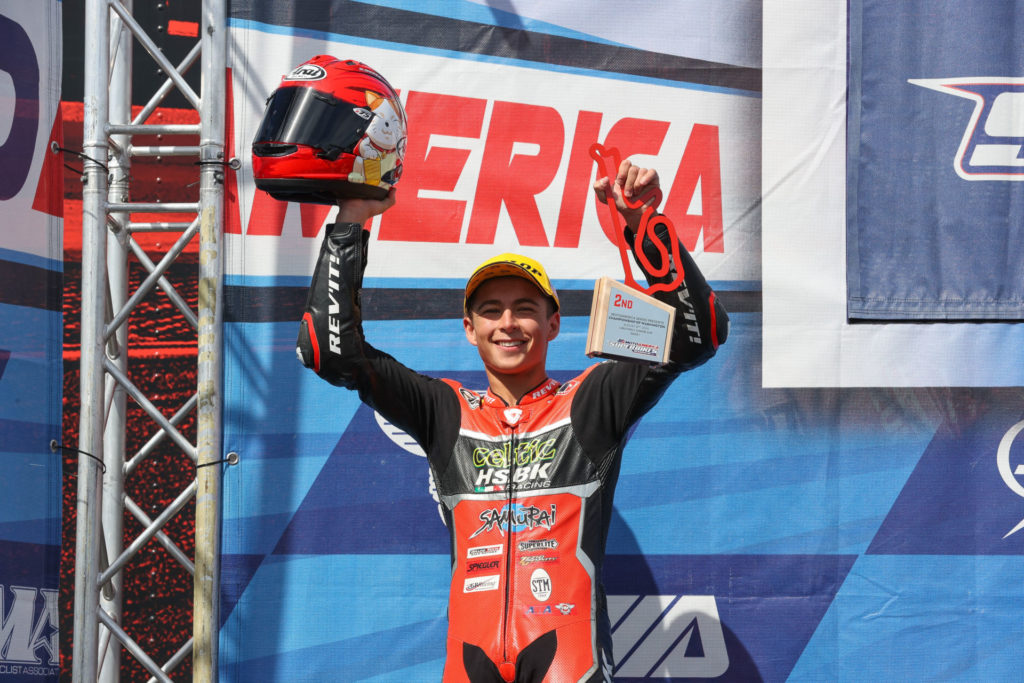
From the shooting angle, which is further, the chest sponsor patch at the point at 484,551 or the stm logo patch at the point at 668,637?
the stm logo patch at the point at 668,637

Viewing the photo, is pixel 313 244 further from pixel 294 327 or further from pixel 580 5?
pixel 580 5

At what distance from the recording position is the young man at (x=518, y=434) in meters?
2.19

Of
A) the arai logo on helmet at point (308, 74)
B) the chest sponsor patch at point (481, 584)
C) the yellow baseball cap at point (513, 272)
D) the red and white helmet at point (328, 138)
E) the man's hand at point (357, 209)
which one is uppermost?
the arai logo on helmet at point (308, 74)

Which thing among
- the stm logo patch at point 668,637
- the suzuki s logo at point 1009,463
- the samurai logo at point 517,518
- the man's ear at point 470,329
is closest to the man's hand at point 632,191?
the man's ear at point 470,329

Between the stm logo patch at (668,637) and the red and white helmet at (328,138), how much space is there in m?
1.62

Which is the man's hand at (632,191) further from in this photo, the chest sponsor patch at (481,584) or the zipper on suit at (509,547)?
the chest sponsor patch at (481,584)

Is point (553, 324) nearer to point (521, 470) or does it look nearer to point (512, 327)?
point (512, 327)

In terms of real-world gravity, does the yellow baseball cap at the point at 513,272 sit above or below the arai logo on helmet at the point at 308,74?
below

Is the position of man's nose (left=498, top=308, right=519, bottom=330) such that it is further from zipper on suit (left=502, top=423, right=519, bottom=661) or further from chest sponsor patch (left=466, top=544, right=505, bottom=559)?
chest sponsor patch (left=466, top=544, right=505, bottom=559)

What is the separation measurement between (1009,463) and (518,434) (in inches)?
71.9

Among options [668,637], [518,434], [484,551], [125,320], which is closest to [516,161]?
[518,434]

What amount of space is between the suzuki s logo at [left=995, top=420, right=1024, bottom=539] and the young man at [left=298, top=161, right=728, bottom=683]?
60.7 inches

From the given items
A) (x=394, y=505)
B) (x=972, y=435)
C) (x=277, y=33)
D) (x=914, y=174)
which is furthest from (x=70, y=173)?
(x=972, y=435)

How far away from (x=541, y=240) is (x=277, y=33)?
110 centimetres
